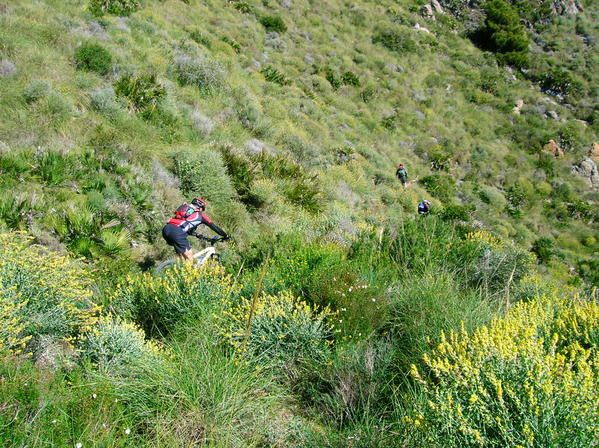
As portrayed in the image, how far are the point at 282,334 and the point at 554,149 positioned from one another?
82.5 ft

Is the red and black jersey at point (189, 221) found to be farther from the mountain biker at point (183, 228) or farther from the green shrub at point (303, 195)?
the green shrub at point (303, 195)

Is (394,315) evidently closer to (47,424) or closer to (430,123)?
(47,424)

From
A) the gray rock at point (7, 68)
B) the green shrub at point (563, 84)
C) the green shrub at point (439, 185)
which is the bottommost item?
the green shrub at point (439, 185)

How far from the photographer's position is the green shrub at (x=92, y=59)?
35.8ft

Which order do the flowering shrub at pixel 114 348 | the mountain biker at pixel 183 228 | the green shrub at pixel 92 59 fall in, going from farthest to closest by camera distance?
the green shrub at pixel 92 59, the mountain biker at pixel 183 228, the flowering shrub at pixel 114 348

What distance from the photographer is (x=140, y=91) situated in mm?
10969

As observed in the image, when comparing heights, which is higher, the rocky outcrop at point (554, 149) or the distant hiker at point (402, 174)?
the rocky outcrop at point (554, 149)

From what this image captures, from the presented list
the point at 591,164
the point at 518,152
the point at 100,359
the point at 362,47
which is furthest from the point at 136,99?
the point at 591,164

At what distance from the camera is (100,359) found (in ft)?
13.1

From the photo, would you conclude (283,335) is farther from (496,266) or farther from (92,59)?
(92,59)

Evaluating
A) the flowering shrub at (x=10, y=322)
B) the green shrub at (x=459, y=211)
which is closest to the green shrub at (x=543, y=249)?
the green shrub at (x=459, y=211)

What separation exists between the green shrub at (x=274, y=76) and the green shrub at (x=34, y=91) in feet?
34.7

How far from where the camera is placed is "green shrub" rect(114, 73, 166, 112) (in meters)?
10.7

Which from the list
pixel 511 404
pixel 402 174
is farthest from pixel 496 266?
pixel 402 174
